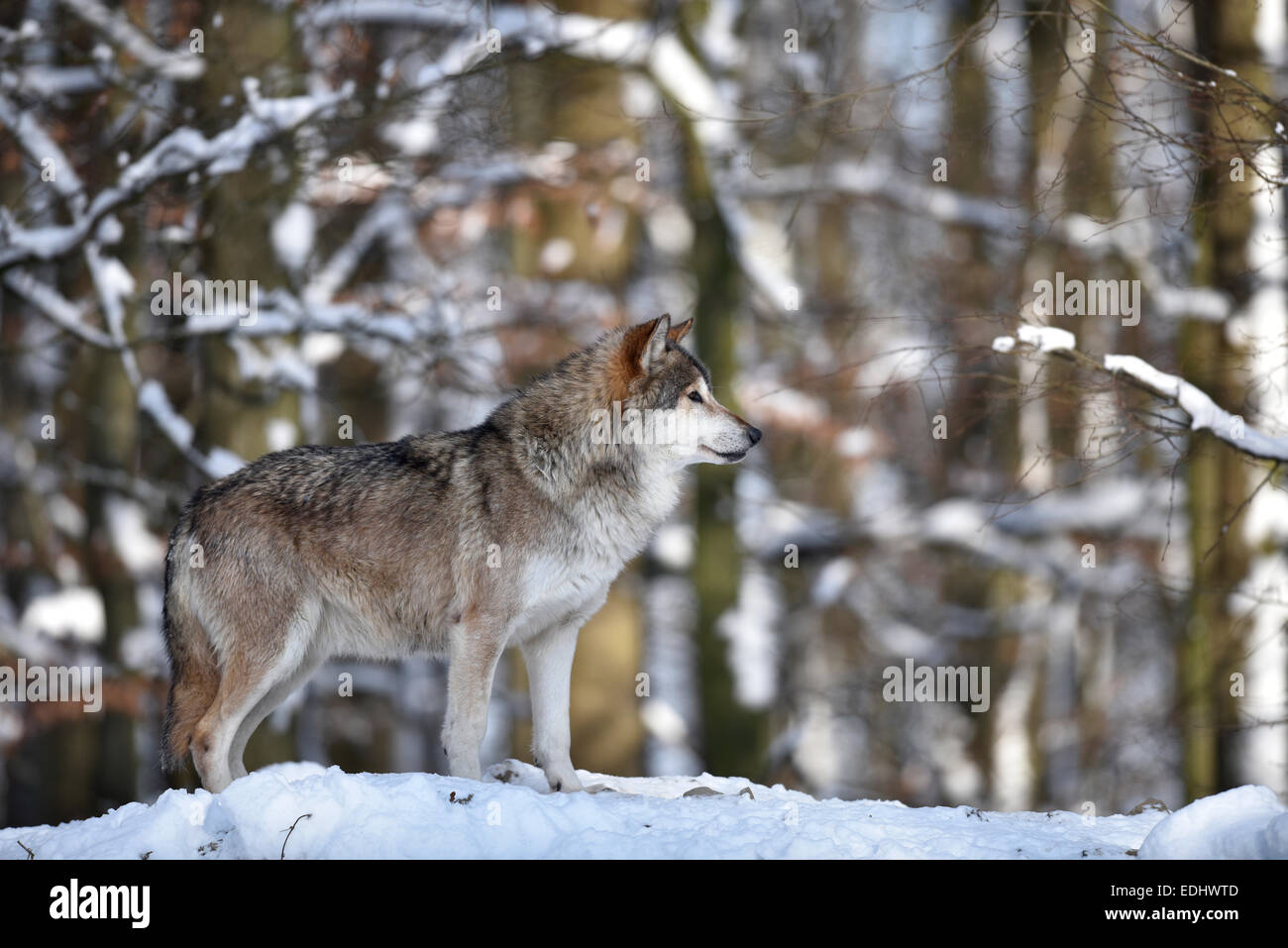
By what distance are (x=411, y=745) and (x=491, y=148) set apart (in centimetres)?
1237

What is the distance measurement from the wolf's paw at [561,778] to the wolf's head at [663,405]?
5.98 ft

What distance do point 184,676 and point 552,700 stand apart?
2.09 m

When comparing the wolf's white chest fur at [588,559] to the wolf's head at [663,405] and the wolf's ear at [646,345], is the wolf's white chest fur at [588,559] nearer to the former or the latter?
the wolf's head at [663,405]

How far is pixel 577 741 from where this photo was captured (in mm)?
12812

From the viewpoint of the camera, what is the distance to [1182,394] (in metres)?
6.33

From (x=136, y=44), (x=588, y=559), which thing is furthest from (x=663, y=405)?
(x=136, y=44)

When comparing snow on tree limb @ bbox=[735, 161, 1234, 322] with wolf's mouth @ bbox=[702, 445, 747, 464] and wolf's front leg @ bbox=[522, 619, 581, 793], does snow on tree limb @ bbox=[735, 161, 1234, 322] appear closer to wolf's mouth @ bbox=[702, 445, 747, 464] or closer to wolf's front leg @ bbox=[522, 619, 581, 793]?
wolf's mouth @ bbox=[702, 445, 747, 464]

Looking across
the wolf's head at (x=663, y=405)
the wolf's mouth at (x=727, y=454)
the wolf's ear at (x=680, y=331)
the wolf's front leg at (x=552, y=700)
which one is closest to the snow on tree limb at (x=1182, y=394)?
the wolf's mouth at (x=727, y=454)

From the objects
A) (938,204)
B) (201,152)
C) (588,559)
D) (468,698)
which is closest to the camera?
(468,698)

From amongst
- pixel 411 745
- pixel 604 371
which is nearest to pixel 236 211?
pixel 604 371

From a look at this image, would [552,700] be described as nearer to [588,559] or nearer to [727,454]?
[588,559]

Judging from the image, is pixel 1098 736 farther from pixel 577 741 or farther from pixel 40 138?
pixel 40 138

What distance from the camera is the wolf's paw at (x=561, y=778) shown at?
6762mm

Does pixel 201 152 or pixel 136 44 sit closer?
pixel 201 152
